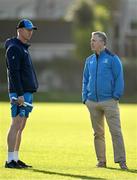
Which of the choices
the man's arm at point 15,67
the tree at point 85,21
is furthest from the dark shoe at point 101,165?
the tree at point 85,21

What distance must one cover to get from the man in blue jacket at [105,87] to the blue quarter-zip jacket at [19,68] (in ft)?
2.93

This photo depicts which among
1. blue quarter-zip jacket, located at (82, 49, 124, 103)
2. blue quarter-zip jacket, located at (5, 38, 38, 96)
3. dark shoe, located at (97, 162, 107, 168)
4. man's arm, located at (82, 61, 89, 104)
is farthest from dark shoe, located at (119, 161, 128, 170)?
blue quarter-zip jacket, located at (5, 38, 38, 96)

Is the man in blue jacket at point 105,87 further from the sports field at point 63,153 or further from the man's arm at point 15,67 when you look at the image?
the man's arm at point 15,67

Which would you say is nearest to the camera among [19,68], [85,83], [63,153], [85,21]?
[19,68]

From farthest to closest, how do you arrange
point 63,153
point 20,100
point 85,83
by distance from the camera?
point 63,153 < point 85,83 < point 20,100

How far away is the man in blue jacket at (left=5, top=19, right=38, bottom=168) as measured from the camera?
1277 centimetres

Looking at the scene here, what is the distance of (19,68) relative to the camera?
1281 cm

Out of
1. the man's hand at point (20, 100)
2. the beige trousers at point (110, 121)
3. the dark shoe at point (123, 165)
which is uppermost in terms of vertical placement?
the man's hand at point (20, 100)

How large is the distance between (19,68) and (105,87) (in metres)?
1.31

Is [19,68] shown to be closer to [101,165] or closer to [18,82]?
[18,82]

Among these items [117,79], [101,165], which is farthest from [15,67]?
[101,165]

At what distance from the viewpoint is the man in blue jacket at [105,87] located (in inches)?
516

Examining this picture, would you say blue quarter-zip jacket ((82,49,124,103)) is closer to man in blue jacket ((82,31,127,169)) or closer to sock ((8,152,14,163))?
man in blue jacket ((82,31,127,169))

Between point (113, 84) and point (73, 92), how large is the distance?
45.9m
